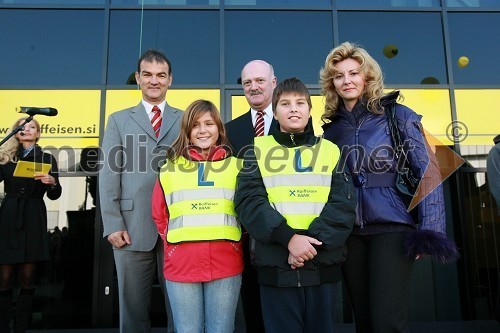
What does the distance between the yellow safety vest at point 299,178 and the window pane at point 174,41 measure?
9.29 ft

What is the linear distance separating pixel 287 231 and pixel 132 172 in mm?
1133

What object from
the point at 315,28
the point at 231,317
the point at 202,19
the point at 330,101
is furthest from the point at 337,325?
the point at 202,19

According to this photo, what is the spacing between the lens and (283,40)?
504 centimetres

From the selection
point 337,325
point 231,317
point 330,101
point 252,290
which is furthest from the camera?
point 337,325

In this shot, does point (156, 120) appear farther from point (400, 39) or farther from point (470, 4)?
point (470, 4)

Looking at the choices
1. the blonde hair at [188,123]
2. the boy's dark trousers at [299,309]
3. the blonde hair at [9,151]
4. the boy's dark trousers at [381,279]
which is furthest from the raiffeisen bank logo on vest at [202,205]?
the blonde hair at [9,151]

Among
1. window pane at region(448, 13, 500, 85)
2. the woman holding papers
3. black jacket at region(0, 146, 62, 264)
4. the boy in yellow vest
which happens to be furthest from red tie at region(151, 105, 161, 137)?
window pane at region(448, 13, 500, 85)

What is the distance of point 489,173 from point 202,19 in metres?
3.39

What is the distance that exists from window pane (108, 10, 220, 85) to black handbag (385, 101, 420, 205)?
2.92 m

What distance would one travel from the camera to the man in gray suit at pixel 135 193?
261cm

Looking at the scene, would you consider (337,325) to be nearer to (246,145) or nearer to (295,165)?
(246,145)

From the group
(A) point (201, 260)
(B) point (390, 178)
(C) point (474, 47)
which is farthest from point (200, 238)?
(C) point (474, 47)

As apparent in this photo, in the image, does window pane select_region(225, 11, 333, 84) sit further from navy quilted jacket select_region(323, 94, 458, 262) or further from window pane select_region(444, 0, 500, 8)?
navy quilted jacket select_region(323, 94, 458, 262)

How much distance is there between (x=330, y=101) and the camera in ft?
8.46
